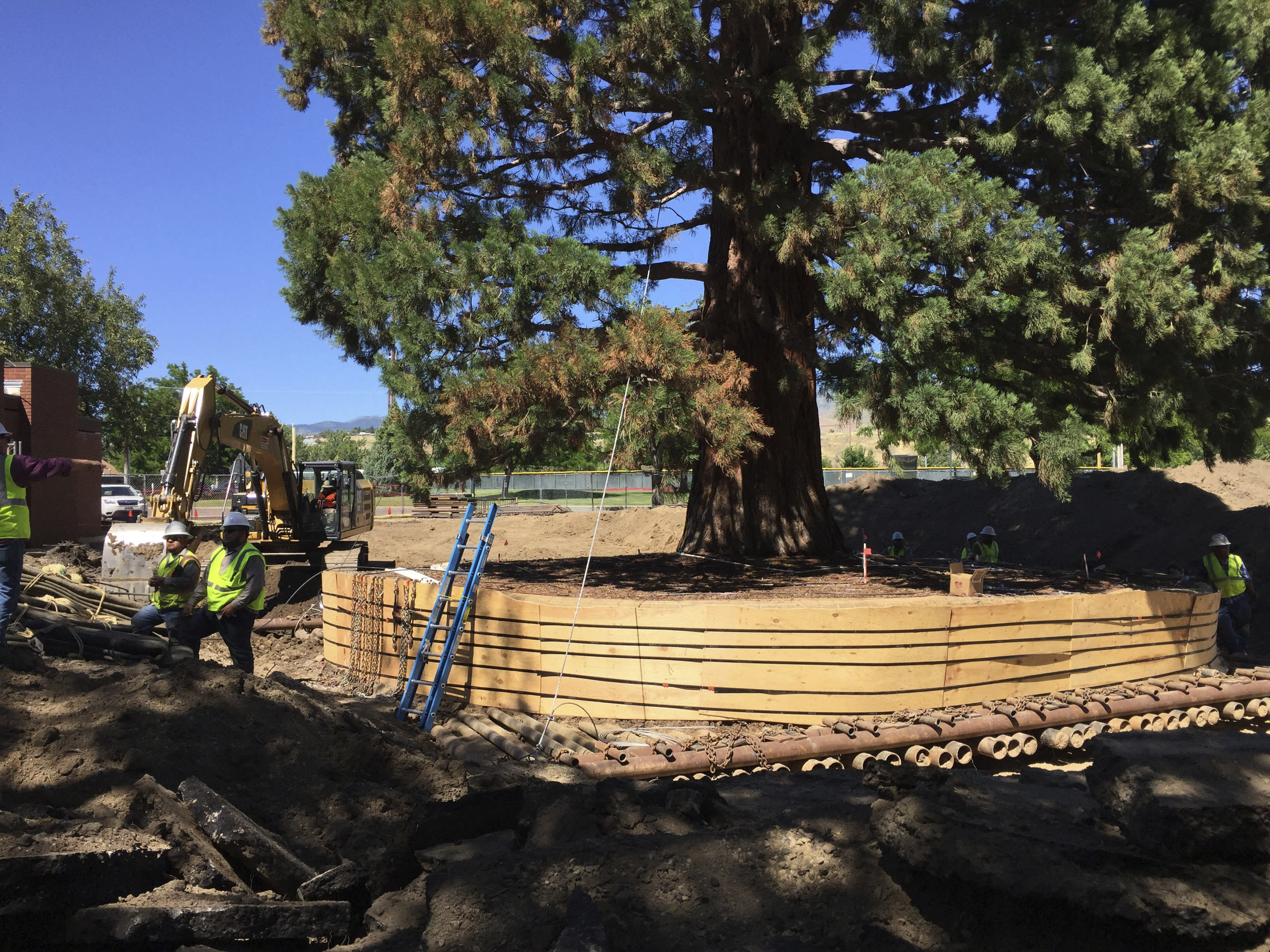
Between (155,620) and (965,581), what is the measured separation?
23.0 feet

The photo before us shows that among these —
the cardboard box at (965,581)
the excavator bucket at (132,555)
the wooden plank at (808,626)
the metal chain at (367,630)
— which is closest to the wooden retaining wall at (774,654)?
the wooden plank at (808,626)

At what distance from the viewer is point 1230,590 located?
35.5ft

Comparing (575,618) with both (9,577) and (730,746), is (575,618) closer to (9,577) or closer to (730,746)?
(730,746)

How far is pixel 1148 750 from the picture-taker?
4.25 m

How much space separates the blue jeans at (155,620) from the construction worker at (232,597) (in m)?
0.08

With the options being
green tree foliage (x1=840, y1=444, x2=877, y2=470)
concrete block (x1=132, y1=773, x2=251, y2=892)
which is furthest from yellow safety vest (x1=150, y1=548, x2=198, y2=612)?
green tree foliage (x1=840, y1=444, x2=877, y2=470)

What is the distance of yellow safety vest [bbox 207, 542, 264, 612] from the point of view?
7.16 m

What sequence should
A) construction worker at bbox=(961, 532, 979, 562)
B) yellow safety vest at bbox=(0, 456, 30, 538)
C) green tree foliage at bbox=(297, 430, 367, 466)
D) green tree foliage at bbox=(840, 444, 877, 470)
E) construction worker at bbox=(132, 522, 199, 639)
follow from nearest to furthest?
yellow safety vest at bbox=(0, 456, 30, 538)
construction worker at bbox=(132, 522, 199, 639)
construction worker at bbox=(961, 532, 979, 562)
green tree foliage at bbox=(840, 444, 877, 470)
green tree foliage at bbox=(297, 430, 367, 466)

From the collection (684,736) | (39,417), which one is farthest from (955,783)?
(39,417)

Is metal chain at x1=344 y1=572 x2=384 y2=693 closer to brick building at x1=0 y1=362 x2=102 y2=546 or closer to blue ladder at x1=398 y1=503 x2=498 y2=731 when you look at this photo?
blue ladder at x1=398 y1=503 x2=498 y2=731

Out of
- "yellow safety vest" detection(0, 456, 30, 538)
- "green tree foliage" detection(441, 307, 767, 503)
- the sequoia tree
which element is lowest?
"yellow safety vest" detection(0, 456, 30, 538)

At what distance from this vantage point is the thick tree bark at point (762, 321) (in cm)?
984

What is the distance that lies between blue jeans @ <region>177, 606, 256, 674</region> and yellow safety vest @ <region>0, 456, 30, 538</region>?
164 cm

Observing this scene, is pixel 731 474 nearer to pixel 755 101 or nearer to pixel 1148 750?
pixel 755 101
